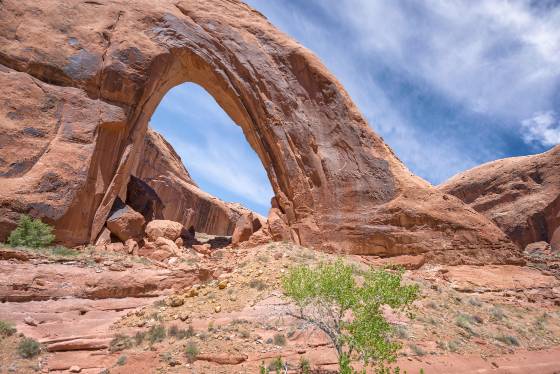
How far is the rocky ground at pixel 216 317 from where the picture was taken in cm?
952

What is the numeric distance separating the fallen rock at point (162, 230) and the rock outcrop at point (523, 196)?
3338 cm

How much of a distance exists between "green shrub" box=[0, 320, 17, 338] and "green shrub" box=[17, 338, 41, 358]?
0.67 m

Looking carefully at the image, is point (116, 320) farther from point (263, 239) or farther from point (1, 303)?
point (263, 239)

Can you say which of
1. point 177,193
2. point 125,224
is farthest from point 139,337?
point 177,193

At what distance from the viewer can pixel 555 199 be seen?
38.3m

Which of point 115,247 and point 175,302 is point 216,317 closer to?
point 175,302

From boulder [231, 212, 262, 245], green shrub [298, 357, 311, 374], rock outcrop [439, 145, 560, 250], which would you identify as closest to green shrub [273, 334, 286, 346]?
green shrub [298, 357, 311, 374]

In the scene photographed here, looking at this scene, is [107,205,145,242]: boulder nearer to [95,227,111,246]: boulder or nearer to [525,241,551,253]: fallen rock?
[95,227,111,246]: boulder

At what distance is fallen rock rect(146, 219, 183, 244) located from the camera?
20.3 meters

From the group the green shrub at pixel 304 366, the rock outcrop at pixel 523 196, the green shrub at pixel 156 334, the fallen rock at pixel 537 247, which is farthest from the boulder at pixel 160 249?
the fallen rock at pixel 537 247

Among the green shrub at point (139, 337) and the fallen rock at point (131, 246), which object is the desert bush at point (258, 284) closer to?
the green shrub at point (139, 337)

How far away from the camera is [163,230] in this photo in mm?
20609

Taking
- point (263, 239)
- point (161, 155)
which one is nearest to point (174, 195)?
point (161, 155)

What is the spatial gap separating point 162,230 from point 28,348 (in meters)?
11.4
